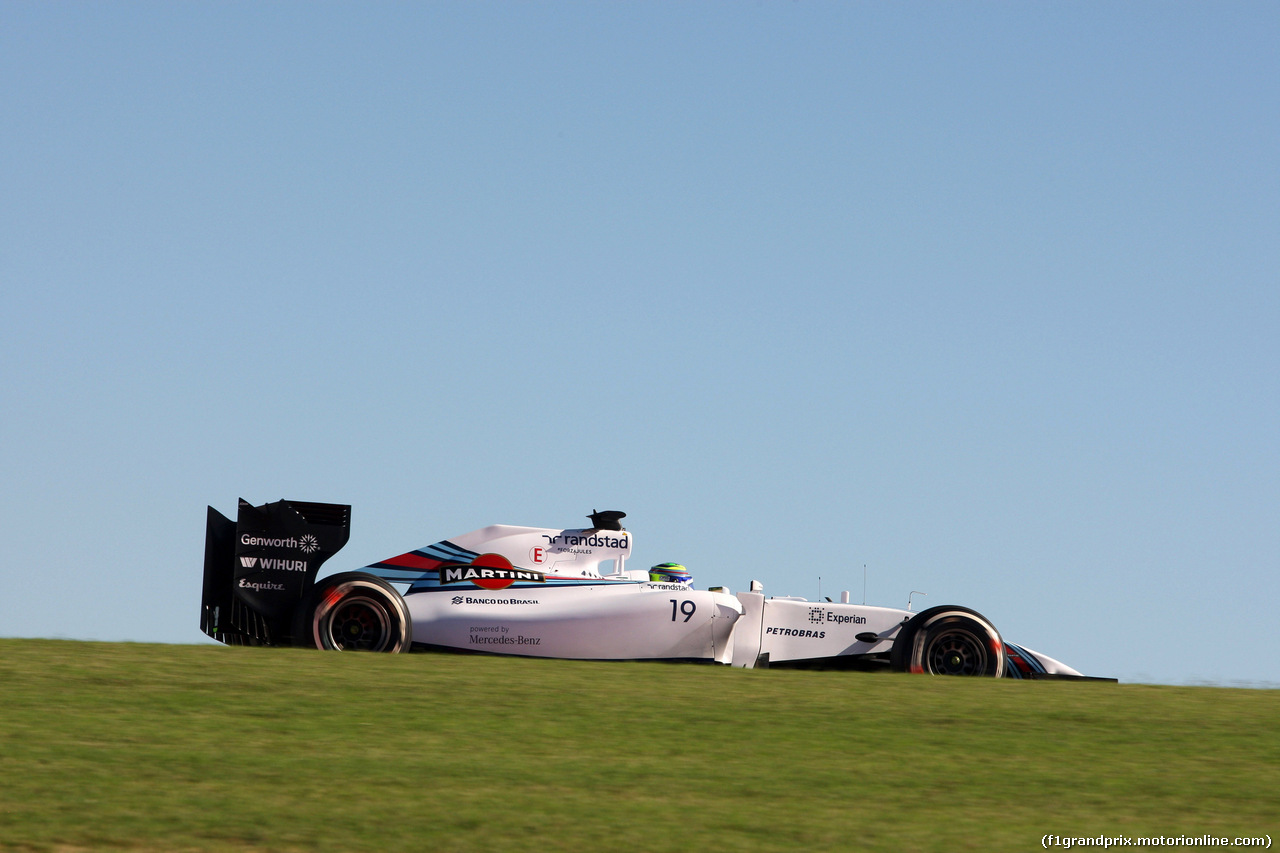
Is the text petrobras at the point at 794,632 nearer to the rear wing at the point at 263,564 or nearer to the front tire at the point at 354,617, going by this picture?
the front tire at the point at 354,617

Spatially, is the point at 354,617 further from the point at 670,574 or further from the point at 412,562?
the point at 670,574

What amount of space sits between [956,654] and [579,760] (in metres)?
5.75

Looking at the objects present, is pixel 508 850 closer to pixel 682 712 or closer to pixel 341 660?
pixel 682 712

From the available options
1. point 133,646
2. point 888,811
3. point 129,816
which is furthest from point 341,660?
point 888,811

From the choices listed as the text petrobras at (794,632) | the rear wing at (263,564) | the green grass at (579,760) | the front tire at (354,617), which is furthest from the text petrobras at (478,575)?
the green grass at (579,760)

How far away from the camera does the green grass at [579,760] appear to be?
14.8 feet

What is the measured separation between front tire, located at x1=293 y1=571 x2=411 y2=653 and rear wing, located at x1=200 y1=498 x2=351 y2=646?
0.47m

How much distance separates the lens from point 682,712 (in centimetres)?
703

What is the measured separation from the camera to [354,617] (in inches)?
412

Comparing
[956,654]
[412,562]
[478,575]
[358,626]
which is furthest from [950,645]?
[358,626]

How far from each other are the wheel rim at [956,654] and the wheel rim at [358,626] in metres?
4.46

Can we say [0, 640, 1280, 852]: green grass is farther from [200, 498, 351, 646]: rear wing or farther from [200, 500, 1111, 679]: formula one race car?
[200, 498, 351, 646]: rear wing

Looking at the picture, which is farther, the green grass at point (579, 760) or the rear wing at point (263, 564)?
the rear wing at point (263, 564)

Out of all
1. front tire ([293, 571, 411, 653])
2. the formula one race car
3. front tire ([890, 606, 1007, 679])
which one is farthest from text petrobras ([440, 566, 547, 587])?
front tire ([890, 606, 1007, 679])
